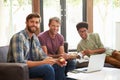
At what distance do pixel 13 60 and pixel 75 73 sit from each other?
70 centimetres

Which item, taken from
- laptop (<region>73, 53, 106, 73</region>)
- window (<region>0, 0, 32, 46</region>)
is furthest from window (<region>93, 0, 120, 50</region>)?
laptop (<region>73, 53, 106, 73</region>)

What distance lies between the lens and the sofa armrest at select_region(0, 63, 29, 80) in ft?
8.01

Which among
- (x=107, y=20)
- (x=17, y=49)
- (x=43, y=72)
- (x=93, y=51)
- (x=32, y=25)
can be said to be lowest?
(x=43, y=72)

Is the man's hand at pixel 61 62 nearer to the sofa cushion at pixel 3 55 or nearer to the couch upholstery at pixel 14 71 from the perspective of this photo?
the couch upholstery at pixel 14 71

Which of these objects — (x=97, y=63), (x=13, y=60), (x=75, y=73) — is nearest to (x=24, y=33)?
(x=13, y=60)

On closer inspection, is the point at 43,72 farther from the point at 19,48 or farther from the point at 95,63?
the point at 95,63

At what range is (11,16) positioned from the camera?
16.7ft

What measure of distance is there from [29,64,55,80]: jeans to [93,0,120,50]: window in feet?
10.3

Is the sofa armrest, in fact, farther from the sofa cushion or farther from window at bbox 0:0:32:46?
window at bbox 0:0:32:46

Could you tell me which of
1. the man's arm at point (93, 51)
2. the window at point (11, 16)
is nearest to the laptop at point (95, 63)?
the man's arm at point (93, 51)

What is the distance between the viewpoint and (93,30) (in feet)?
18.4

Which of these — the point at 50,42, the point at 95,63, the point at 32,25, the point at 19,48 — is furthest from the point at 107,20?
the point at 19,48

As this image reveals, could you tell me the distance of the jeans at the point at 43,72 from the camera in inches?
104

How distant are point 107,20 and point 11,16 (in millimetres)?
2161
